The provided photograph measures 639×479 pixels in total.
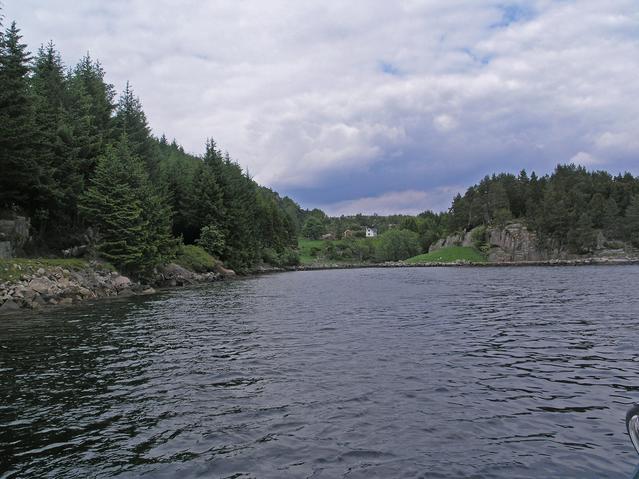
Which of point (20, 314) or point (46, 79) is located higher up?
point (46, 79)

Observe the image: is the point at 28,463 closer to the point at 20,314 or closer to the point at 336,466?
the point at 336,466

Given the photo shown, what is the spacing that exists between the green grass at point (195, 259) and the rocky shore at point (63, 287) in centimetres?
1648

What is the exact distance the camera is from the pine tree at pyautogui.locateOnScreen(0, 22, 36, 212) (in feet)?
141

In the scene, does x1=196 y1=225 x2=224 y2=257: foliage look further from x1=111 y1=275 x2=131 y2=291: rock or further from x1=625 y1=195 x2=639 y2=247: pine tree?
x1=625 y1=195 x2=639 y2=247: pine tree

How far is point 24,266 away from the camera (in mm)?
41875

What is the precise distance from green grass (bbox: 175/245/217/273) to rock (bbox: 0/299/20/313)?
1620 inches

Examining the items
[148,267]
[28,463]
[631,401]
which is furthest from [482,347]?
[148,267]

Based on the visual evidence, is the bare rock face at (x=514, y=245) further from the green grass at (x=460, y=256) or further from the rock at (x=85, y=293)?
the rock at (x=85, y=293)

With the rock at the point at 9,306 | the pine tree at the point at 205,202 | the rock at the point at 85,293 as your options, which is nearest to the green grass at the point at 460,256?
the pine tree at the point at 205,202

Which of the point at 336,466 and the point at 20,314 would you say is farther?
the point at 20,314

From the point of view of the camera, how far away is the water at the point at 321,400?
30.5ft

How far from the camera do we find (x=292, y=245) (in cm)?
19462

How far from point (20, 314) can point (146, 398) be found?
26153mm

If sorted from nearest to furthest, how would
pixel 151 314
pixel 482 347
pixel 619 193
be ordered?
pixel 482 347 < pixel 151 314 < pixel 619 193
